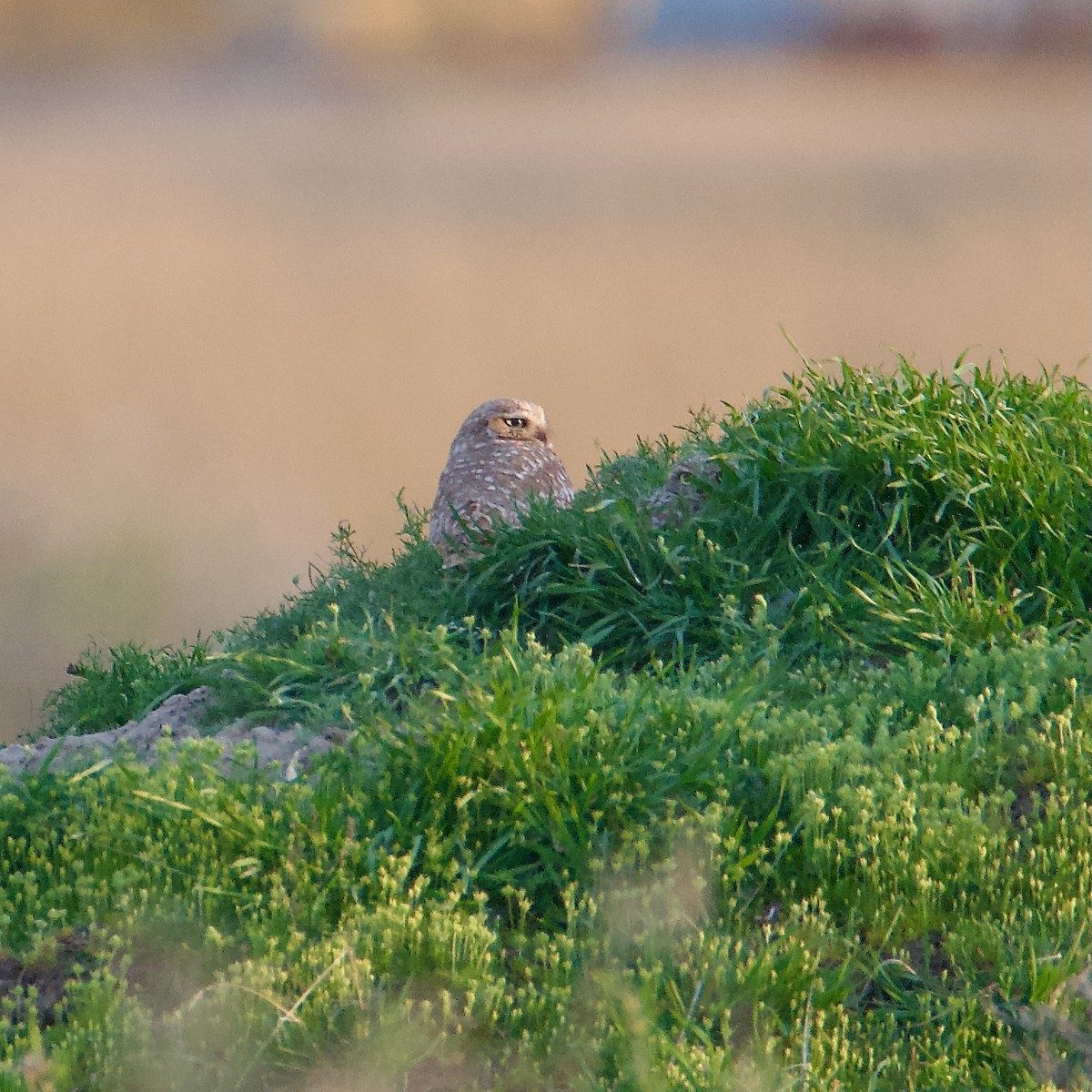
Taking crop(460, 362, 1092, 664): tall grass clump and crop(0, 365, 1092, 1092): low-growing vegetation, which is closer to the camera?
crop(0, 365, 1092, 1092): low-growing vegetation

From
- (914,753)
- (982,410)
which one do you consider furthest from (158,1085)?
(982,410)

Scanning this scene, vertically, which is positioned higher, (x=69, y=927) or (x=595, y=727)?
(x=595, y=727)

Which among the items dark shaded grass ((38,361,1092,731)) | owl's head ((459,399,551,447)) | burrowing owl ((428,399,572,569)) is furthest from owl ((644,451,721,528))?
owl's head ((459,399,551,447))

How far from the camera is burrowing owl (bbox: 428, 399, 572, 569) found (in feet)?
18.8

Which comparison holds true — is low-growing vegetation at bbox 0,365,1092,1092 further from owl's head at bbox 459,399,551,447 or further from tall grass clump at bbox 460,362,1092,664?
owl's head at bbox 459,399,551,447

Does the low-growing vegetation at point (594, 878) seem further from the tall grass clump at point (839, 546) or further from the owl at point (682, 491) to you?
the owl at point (682, 491)

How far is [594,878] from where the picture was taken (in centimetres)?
332

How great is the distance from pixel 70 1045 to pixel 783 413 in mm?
3907

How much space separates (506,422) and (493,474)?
42cm

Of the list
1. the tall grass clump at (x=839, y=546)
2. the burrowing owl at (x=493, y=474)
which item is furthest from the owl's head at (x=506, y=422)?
the tall grass clump at (x=839, y=546)

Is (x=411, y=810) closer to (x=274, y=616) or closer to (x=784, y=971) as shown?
(x=784, y=971)

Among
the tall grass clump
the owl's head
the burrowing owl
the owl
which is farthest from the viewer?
the owl's head

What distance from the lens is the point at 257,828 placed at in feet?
11.1

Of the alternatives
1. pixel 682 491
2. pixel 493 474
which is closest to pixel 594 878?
pixel 682 491
